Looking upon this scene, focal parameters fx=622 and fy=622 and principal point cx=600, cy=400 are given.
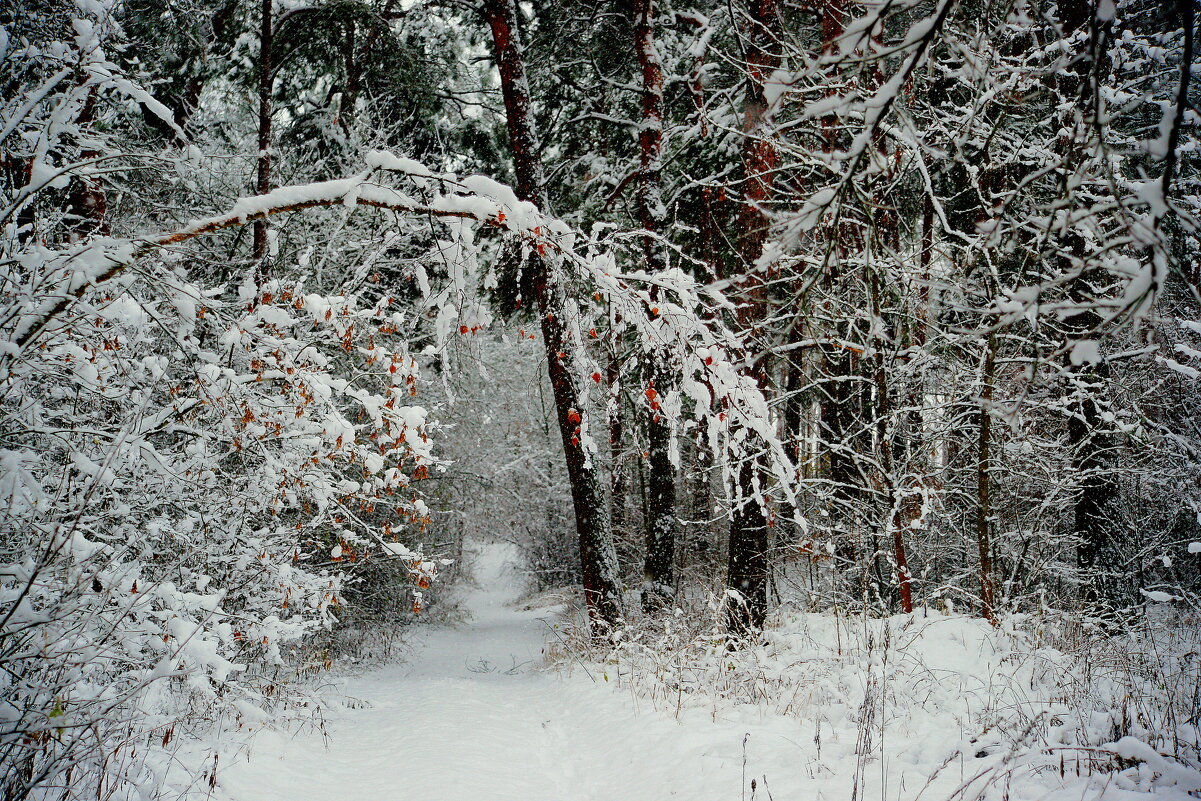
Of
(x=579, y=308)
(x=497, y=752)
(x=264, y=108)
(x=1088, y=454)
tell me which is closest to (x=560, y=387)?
(x=579, y=308)

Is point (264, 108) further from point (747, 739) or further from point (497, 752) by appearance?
point (747, 739)

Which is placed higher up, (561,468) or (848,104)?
(848,104)

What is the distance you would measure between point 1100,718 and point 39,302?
5.69m

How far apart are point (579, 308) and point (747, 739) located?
3.12 meters

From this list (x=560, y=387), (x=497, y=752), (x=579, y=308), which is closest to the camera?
(x=579, y=308)

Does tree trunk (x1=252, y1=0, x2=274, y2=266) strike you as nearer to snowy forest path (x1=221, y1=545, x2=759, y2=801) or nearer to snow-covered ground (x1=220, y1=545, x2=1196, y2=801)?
snowy forest path (x1=221, y1=545, x2=759, y2=801)

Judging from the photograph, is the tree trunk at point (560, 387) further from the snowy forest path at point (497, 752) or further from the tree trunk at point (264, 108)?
the tree trunk at point (264, 108)

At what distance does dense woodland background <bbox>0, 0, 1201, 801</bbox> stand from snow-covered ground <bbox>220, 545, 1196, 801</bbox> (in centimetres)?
65

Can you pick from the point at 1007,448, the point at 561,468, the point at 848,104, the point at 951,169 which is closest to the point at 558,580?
the point at 561,468

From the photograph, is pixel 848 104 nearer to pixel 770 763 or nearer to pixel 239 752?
pixel 770 763

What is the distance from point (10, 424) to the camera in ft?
10.4

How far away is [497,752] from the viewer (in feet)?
17.5

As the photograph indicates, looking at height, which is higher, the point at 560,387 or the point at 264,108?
the point at 264,108

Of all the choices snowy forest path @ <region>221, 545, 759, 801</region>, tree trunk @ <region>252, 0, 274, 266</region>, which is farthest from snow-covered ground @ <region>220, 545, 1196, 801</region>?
tree trunk @ <region>252, 0, 274, 266</region>
